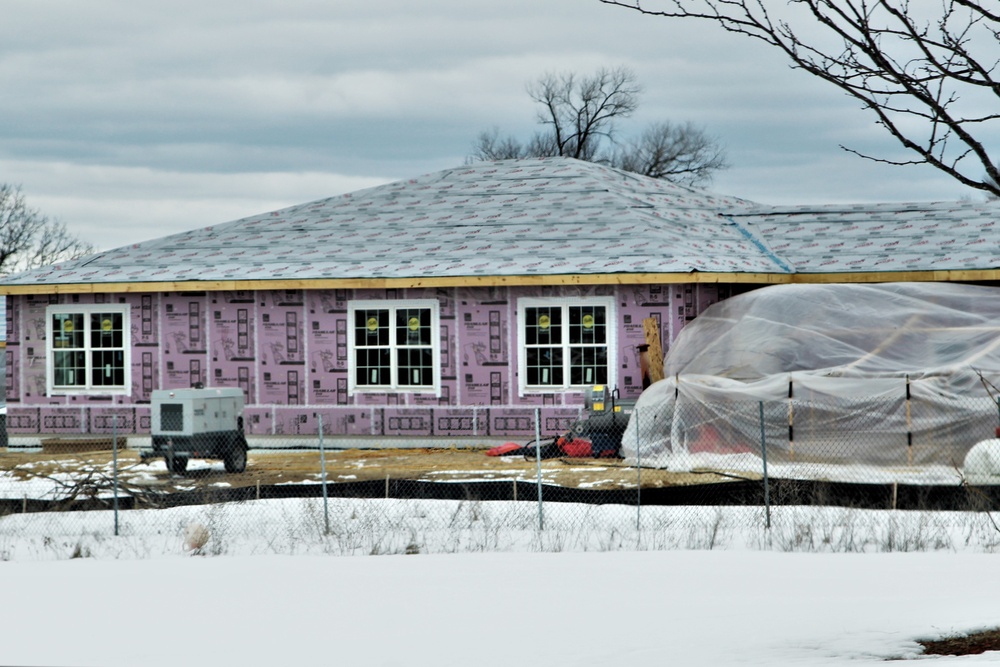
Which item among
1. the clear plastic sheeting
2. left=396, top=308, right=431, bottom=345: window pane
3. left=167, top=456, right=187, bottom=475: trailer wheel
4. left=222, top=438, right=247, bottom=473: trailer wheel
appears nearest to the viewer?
the clear plastic sheeting

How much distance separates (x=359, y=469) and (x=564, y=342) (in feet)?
17.1

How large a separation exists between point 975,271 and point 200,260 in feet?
48.1

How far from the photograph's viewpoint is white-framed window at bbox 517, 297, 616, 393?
2378 centimetres

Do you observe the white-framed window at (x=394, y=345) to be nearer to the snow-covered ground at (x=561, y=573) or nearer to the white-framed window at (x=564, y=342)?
the white-framed window at (x=564, y=342)

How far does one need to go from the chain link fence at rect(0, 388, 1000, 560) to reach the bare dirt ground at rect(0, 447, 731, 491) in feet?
0.20

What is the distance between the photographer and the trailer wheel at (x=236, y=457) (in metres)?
21.2

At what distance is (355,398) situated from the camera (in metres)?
24.8

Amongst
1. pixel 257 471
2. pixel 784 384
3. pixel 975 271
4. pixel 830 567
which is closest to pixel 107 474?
pixel 257 471

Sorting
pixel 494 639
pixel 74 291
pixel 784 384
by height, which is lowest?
pixel 494 639

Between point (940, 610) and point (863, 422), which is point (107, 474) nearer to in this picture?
point (863, 422)

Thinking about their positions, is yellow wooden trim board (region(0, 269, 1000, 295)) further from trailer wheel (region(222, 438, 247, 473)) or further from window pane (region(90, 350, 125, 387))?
trailer wheel (region(222, 438, 247, 473))

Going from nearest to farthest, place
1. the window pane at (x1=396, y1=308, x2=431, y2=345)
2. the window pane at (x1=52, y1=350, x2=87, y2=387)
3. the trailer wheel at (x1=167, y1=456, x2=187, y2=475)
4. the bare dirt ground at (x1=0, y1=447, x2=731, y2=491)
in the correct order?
the bare dirt ground at (x1=0, y1=447, x2=731, y2=491)
the trailer wheel at (x1=167, y1=456, x2=187, y2=475)
the window pane at (x1=396, y1=308, x2=431, y2=345)
the window pane at (x1=52, y1=350, x2=87, y2=387)

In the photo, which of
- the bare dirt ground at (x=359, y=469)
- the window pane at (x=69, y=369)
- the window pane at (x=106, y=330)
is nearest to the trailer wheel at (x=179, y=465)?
the bare dirt ground at (x=359, y=469)

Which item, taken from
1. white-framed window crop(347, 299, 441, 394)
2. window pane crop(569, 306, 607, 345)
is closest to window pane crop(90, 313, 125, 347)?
white-framed window crop(347, 299, 441, 394)
